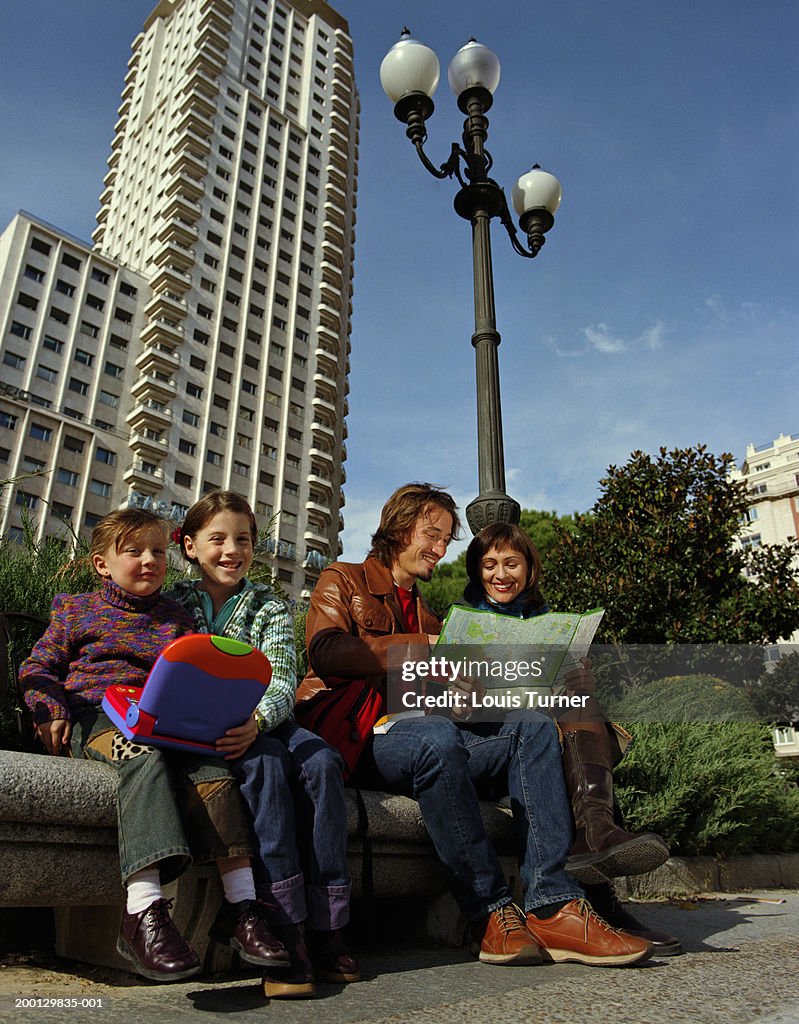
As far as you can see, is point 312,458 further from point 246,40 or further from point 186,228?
point 246,40

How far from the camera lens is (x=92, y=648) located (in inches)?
86.0

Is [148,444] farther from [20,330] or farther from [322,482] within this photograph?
[322,482]

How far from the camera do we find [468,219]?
5613mm

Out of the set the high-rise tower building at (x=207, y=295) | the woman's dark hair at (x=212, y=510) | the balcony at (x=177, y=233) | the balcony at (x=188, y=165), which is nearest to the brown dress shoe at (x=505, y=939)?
the woman's dark hair at (x=212, y=510)

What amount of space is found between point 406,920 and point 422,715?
30.1 inches

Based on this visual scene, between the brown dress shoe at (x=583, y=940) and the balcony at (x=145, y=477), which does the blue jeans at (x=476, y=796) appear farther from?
the balcony at (x=145, y=477)

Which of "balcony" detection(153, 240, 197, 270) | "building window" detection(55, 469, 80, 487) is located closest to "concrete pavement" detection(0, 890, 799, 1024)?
"building window" detection(55, 469, 80, 487)

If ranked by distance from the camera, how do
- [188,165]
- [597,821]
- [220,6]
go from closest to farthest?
[597,821] < [188,165] < [220,6]

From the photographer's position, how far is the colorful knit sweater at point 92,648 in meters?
2.06

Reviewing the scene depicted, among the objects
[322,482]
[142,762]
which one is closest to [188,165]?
[322,482]

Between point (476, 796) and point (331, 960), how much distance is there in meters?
0.67

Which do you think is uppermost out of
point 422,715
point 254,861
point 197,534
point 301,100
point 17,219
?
point 301,100

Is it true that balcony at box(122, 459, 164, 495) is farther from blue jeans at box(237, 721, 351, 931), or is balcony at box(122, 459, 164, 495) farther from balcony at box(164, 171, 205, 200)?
blue jeans at box(237, 721, 351, 931)

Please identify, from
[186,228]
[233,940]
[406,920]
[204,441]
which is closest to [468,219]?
[406,920]
